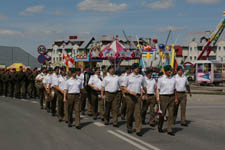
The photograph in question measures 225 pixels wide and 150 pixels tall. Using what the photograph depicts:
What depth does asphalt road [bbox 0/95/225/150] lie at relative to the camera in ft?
24.8

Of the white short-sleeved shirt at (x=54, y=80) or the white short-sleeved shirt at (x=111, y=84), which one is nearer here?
the white short-sleeved shirt at (x=111, y=84)

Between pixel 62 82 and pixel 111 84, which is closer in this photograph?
pixel 111 84

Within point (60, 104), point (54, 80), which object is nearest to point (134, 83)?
point (60, 104)

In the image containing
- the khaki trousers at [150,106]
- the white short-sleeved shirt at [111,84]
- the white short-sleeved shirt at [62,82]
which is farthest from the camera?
the white short-sleeved shirt at [62,82]

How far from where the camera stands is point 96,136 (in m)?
8.67

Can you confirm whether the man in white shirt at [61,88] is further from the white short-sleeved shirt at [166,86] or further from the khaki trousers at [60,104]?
the white short-sleeved shirt at [166,86]

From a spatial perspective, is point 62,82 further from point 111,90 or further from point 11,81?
point 11,81

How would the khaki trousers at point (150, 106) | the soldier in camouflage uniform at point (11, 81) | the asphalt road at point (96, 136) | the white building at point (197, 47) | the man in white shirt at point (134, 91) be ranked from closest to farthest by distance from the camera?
the asphalt road at point (96, 136) < the man in white shirt at point (134, 91) < the khaki trousers at point (150, 106) < the soldier in camouflage uniform at point (11, 81) < the white building at point (197, 47)

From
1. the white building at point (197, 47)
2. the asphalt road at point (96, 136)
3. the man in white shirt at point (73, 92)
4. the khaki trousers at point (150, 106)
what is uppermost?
the white building at point (197, 47)

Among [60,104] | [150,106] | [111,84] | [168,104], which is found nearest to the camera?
[168,104]

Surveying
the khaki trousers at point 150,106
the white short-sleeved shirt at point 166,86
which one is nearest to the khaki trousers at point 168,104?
the white short-sleeved shirt at point 166,86

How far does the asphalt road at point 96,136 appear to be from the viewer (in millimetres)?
7555

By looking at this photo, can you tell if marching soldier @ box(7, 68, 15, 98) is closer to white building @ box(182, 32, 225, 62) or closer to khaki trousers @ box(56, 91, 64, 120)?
khaki trousers @ box(56, 91, 64, 120)

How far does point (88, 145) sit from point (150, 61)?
18202mm
